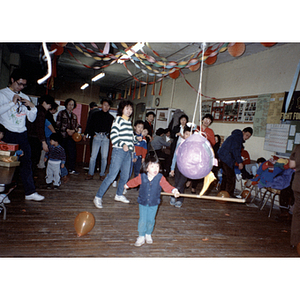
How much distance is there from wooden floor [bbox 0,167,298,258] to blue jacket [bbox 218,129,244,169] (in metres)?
0.86

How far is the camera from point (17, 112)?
258 centimetres

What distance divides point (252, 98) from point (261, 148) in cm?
120

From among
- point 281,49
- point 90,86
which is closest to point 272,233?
point 281,49

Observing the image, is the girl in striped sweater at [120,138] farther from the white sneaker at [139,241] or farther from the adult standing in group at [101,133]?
the adult standing in group at [101,133]

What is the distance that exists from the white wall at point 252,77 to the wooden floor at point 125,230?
224cm

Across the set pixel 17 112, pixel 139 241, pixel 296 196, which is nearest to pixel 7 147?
pixel 17 112

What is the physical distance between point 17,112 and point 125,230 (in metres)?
1.84

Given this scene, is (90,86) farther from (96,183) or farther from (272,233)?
(272,233)

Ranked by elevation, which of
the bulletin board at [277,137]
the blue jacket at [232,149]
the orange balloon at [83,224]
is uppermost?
the bulletin board at [277,137]

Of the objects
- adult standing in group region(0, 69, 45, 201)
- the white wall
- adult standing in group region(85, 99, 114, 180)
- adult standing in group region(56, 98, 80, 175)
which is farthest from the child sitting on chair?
the white wall

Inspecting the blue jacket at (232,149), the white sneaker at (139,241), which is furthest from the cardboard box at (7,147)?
the blue jacket at (232,149)

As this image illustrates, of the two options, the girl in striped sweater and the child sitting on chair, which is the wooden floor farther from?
the girl in striped sweater

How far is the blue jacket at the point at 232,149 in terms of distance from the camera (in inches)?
154

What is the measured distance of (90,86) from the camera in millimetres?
13359
